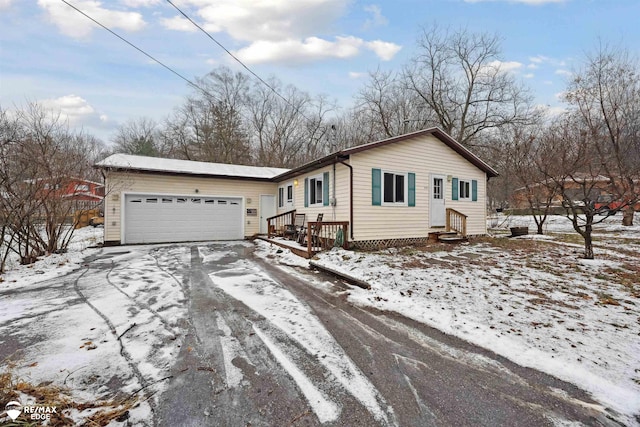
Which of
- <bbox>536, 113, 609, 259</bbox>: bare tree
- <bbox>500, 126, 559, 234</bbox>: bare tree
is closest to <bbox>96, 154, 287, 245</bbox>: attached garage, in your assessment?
<bbox>536, 113, 609, 259</bbox>: bare tree

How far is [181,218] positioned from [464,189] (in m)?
12.1

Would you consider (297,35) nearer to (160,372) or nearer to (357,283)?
(357,283)

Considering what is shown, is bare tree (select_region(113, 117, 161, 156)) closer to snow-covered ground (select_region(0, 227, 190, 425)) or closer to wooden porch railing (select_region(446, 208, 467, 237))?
snow-covered ground (select_region(0, 227, 190, 425))

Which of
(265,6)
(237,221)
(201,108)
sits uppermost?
(201,108)

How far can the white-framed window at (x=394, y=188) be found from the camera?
9.31 metres

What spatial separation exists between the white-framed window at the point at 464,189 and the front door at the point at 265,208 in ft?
28.2

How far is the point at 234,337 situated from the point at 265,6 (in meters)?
9.04

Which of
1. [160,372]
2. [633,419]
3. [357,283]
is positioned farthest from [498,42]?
[160,372]

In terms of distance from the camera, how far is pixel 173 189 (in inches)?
462

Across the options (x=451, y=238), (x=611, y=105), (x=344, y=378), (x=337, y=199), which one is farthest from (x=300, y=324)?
(x=611, y=105)

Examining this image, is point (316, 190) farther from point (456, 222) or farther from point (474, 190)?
point (474, 190)

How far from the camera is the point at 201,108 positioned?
82.5ft

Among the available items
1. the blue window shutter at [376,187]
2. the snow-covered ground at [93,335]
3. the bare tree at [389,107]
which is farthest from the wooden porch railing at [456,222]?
the bare tree at [389,107]

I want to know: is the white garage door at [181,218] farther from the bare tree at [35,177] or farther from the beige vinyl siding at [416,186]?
the beige vinyl siding at [416,186]
